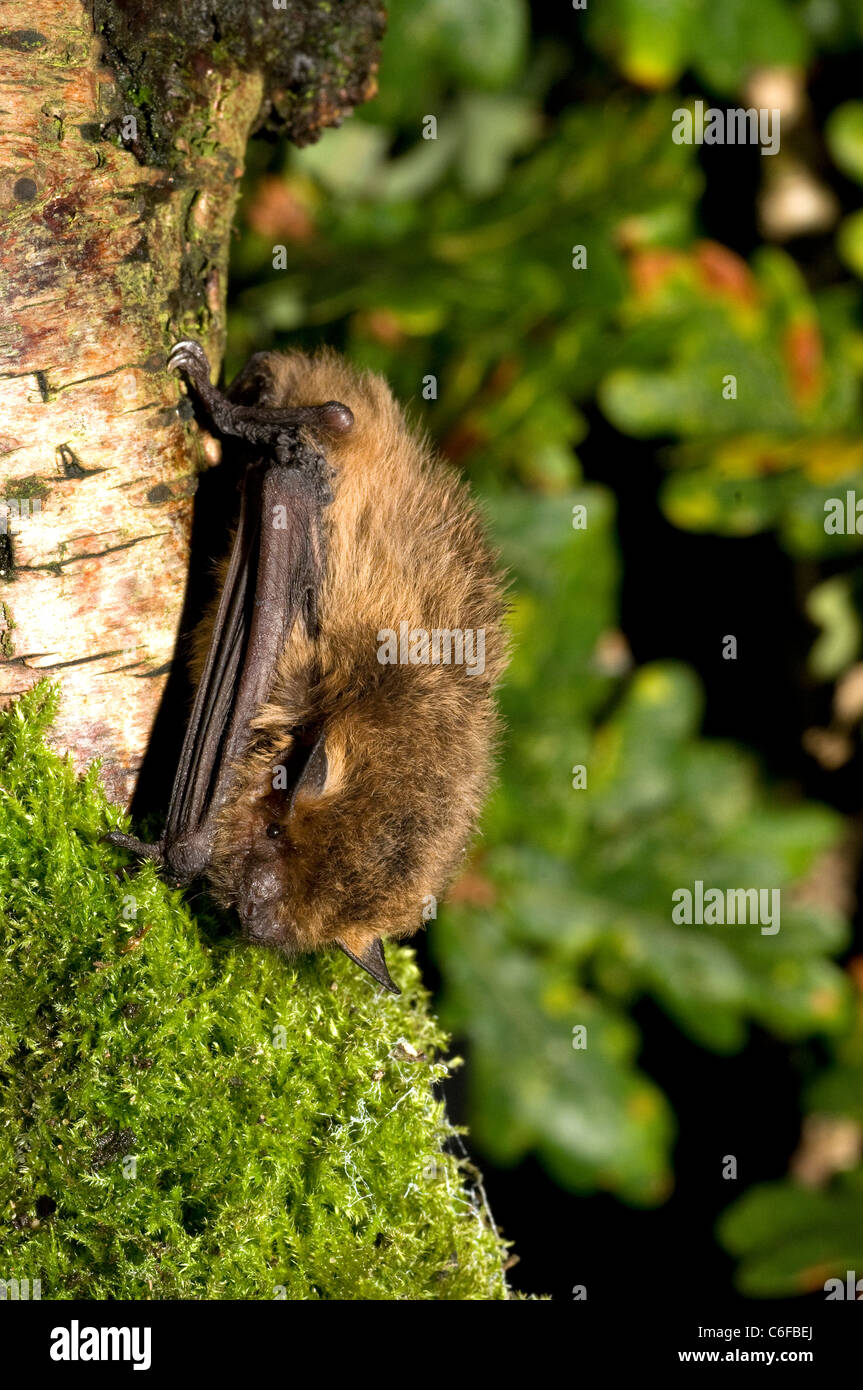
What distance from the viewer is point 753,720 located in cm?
457

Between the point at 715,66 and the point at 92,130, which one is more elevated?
the point at 715,66

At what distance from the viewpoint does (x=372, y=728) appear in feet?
7.84

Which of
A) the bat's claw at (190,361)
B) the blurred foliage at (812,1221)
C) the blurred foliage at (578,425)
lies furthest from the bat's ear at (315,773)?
the blurred foliage at (812,1221)

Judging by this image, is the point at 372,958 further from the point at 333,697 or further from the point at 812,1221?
the point at 812,1221

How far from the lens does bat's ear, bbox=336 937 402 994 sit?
2.29 m

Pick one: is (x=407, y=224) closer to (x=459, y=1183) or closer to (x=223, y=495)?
(x=223, y=495)

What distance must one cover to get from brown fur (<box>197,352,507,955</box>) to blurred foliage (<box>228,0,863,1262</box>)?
1.04 meters

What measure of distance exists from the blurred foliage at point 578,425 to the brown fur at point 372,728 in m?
1.04

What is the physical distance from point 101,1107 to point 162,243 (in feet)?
5.02

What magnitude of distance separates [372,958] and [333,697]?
546 mm

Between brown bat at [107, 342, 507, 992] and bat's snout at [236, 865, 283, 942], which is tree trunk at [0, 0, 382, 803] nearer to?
brown bat at [107, 342, 507, 992]

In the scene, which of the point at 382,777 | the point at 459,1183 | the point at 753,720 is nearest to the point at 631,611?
the point at 753,720

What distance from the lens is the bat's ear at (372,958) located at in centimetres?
229

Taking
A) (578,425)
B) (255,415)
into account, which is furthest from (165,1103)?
(578,425)
